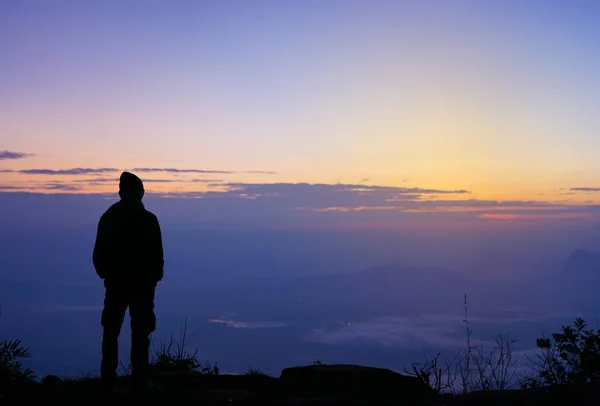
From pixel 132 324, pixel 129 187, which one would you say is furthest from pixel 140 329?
pixel 129 187

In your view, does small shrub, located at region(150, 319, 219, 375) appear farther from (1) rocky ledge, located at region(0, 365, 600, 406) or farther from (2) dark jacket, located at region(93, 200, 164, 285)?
(2) dark jacket, located at region(93, 200, 164, 285)

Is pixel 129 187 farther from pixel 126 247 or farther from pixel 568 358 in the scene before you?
pixel 568 358

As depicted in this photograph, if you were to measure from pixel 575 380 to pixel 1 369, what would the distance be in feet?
24.4

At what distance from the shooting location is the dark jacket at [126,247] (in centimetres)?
599

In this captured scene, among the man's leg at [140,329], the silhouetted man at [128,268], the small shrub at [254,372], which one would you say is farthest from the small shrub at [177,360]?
the silhouetted man at [128,268]

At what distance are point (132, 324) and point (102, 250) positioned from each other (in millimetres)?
880

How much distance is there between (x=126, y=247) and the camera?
6000mm

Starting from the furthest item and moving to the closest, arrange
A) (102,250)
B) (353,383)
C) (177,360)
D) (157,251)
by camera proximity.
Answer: (177,360), (353,383), (157,251), (102,250)

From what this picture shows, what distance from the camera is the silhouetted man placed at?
19.7ft

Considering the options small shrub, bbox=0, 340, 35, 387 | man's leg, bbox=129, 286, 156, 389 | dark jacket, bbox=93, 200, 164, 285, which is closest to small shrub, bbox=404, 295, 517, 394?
man's leg, bbox=129, 286, 156, 389

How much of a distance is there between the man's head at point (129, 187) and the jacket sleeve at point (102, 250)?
0.33 meters

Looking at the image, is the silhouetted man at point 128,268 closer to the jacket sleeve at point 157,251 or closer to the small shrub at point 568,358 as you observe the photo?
the jacket sleeve at point 157,251

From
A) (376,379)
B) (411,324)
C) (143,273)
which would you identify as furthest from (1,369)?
(411,324)

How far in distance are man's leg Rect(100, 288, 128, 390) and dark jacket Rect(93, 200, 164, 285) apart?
0.18m
